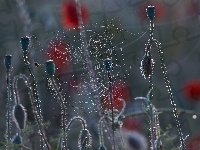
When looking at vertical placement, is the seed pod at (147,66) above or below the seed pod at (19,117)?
above

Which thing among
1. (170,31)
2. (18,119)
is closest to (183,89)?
(170,31)

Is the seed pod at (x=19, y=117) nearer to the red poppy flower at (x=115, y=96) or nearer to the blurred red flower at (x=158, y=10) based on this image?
the red poppy flower at (x=115, y=96)

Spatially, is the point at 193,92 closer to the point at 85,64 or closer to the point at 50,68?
the point at 85,64

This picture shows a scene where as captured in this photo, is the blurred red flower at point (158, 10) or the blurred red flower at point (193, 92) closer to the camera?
the blurred red flower at point (193, 92)

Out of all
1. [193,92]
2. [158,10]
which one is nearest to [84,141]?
[193,92]

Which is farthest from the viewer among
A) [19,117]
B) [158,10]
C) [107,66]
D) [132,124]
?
[158,10]

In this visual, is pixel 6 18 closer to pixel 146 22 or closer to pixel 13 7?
pixel 13 7

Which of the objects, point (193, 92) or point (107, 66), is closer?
point (107, 66)

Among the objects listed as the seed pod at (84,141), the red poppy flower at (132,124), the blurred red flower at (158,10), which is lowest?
the seed pod at (84,141)

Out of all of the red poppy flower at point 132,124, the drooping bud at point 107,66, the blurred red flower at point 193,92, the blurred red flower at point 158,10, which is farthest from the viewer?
the blurred red flower at point 158,10

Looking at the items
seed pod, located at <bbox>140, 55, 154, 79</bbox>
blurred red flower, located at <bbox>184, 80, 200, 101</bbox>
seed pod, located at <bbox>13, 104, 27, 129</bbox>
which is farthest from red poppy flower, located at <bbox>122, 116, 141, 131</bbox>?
blurred red flower, located at <bbox>184, 80, 200, 101</bbox>

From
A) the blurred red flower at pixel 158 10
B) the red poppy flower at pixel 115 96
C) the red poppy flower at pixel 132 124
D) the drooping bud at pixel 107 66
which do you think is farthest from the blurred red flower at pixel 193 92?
the drooping bud at pixel 107 66
